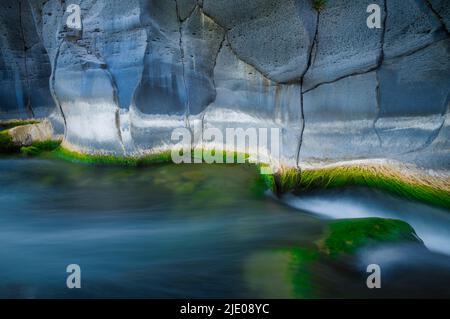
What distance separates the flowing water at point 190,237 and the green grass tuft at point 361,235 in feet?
0.36

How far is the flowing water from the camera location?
2.96 metres

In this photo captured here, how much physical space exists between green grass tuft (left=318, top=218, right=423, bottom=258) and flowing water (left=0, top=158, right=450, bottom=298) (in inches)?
4.4

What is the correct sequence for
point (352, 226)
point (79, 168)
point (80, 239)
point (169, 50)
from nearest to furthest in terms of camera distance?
point (352, 226) < point (80, 239) < point (169, 50) < point (79, 168)

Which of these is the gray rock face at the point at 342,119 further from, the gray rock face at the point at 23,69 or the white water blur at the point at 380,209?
the gray rock face at the point at 23,69

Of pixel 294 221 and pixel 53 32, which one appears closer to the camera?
pixel 294 221

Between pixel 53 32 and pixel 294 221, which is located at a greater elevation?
pixel 53 32

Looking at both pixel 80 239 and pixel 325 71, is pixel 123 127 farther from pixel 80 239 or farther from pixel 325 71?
pixel 325 71

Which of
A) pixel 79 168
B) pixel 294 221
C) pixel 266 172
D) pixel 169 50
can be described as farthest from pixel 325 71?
pixel 79 168

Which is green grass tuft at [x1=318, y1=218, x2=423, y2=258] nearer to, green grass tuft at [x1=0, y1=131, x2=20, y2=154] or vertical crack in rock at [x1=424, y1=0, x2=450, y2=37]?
vertical crack in rock at [x1=424, y1=0, x2=450, y2=37]

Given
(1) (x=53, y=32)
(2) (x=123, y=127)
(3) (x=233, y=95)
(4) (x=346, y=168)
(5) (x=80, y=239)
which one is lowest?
(5) (x=80, y=239)

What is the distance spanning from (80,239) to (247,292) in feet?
7.53

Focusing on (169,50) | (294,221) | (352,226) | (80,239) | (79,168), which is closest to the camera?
(352,226)

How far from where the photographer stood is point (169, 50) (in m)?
6.70

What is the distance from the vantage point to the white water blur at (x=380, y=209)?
164 inches
